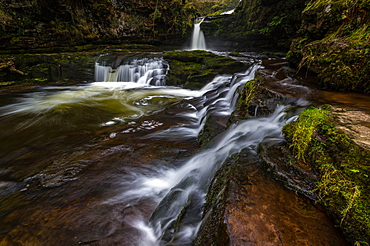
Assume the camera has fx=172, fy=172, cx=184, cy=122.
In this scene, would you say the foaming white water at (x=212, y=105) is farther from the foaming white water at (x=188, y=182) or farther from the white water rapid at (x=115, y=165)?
the foaming white water at (x=188, y=182)

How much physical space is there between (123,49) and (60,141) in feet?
40.7

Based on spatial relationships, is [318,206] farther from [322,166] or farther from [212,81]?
[212,81]

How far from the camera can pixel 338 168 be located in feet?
5.73

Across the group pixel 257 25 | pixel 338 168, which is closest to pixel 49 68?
pixel 338 168

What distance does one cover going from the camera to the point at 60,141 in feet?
13.5

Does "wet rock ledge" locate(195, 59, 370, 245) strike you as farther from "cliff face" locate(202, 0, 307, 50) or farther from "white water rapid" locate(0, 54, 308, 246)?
"cliff face" locate(202, 0, 307, 50)

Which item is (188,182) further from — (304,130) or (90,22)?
(90,22)

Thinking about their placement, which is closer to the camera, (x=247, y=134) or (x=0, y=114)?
(x=247, y=134)

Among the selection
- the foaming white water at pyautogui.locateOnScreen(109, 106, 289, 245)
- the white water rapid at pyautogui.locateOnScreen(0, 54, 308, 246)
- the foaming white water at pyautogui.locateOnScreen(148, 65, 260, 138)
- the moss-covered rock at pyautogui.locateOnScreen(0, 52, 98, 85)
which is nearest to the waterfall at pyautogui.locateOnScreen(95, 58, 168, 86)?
the moss-covered rock at pyautogui.locateOnScreen(0, 52, 98, 85)

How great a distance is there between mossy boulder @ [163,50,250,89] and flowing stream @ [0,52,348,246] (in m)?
2.66

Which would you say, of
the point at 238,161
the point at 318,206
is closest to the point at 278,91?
the point at 238,161

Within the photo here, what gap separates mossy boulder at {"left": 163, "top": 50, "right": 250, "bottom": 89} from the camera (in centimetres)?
870

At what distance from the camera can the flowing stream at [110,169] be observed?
81.1 inches

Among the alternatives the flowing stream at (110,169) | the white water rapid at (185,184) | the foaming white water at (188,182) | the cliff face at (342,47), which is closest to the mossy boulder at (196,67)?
the flowing stream at (110,169)
